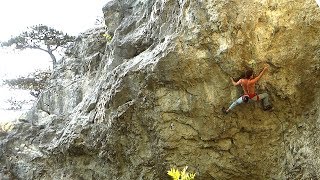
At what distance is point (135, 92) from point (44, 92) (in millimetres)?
6448

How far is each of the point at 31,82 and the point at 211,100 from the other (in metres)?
12.2

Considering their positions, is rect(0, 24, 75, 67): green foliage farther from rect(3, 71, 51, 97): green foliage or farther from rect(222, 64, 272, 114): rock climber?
rect(222, 64, 272, 114): rock climber

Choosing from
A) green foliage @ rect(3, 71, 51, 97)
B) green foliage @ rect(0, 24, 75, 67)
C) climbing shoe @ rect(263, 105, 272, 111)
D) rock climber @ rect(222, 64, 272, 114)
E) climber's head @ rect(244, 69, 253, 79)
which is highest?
green foliage @ rect(0, 24, 75, 67)

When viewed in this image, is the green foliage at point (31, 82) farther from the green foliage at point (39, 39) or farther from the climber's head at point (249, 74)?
the climber's head at point (249, 74)

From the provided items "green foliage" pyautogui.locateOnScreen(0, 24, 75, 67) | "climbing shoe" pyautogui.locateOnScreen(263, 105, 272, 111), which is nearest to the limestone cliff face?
"climbing shoe" pyautogui.locateOnScreen(263, 105, 272, 111)

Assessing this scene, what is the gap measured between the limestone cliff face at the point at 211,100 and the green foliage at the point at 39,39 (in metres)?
9.18

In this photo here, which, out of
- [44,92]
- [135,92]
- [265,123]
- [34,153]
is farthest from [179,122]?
[44,92]

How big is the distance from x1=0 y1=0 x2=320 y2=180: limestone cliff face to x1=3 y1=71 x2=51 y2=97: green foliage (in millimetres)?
9193

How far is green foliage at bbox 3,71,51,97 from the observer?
56.2ft

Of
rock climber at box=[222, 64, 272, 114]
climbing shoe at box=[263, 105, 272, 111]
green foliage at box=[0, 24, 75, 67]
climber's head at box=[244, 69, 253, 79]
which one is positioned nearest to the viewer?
rock climber at box=[222, 64, 272, 114]

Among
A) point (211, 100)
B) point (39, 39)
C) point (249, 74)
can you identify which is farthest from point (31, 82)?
point (249, 74)

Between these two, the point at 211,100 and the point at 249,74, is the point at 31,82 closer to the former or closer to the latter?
the point at 211,100

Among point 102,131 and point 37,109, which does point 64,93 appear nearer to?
point 37,109

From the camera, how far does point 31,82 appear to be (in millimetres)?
17234
